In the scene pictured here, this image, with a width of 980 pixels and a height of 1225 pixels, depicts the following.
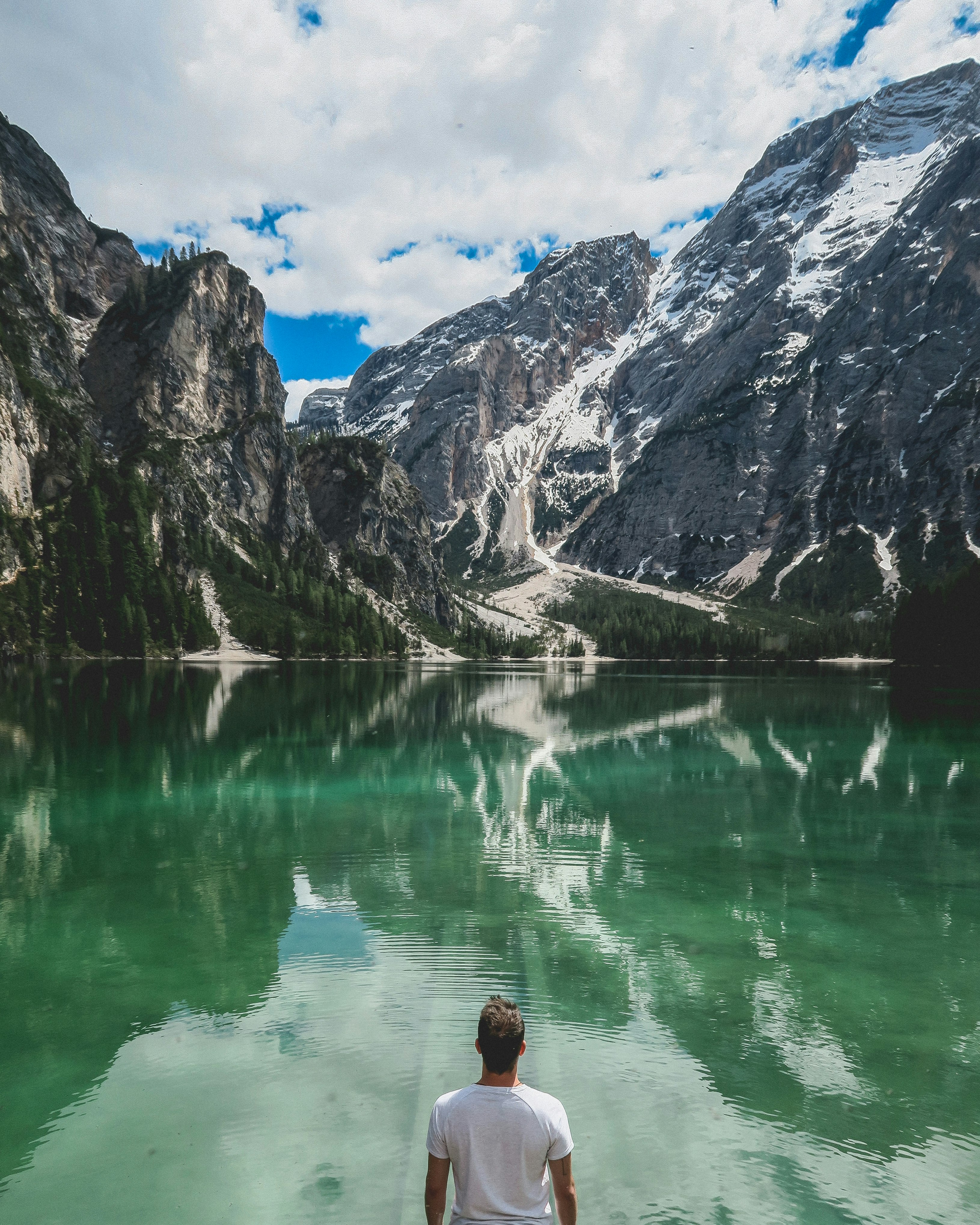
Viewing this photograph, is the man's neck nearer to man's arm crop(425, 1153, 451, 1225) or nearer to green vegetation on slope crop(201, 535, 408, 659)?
man's arm crop(425, 1153, 451, 1225)

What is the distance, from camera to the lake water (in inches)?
306

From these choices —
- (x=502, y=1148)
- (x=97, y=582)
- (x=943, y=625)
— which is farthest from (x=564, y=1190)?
(x=97, y=582)

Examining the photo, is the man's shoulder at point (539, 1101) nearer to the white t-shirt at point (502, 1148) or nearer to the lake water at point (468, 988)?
the white t-shirt at point (502, 1148)

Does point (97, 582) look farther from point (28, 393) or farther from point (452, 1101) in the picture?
point (452, 1101)

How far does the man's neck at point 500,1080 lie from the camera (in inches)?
185

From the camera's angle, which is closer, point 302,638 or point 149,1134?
point 149,1134

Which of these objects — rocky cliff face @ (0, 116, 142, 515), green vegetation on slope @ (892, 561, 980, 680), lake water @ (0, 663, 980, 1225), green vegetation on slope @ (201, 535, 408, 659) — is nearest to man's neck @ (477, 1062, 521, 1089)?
lake water @ (0, 663, 980, 1225)

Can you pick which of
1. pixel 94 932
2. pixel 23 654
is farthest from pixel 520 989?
pixel 23 654

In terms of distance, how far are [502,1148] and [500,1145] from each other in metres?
0.03

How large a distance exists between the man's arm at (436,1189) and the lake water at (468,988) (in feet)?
10.7

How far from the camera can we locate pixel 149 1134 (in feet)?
27.3

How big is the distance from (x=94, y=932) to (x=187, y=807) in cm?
1107

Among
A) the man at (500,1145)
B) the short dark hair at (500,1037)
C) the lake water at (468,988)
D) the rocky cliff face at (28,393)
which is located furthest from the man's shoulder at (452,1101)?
the rocky cliff face at (28,393)

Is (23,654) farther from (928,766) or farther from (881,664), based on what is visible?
(881,664)
